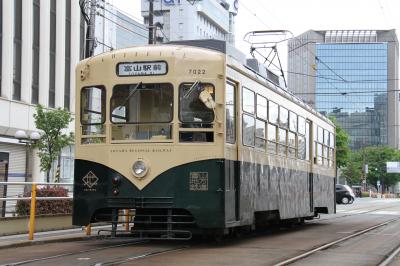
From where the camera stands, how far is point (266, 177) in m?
14.0

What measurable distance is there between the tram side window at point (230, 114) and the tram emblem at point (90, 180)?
2509 mm

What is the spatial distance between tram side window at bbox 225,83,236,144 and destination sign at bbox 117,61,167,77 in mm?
1234

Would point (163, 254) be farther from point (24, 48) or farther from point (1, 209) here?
point (24, 48)

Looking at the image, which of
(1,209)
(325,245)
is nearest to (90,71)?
(1,209)

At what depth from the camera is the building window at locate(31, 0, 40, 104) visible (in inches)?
1331

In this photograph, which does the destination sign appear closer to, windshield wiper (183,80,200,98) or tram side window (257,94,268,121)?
windshield wiper (183,80,200,98)

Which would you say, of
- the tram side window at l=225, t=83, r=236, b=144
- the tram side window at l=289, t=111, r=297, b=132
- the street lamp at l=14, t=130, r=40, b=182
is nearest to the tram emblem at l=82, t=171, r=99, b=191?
the tram side window at l=225, t=83, r=236, b=144

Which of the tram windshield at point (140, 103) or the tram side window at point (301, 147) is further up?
the tram windshield at point (140, 103)

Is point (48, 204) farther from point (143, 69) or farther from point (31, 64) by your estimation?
point (31, 64)

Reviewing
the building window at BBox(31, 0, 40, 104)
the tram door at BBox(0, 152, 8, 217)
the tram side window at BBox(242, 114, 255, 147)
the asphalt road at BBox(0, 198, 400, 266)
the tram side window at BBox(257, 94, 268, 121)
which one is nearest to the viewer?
the asphalt road at BBox(0, 198, 400, 266)

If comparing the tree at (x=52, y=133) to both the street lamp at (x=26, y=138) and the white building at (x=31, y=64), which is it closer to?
the street lamp at (x=26, y=138)

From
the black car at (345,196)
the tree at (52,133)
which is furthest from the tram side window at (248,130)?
the black car at (345,196)

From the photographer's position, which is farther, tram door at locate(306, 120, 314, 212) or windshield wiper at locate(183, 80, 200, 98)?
tram door at locate(306, 120, 314, 212)

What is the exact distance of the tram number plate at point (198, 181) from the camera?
1155cm
